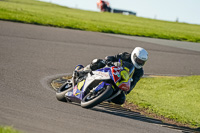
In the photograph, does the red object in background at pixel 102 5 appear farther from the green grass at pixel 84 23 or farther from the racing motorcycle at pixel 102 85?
the racing motorcycle at pixel 102 85

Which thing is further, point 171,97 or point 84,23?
point 84,23

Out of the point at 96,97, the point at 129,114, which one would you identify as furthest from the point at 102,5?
the point at 96,97

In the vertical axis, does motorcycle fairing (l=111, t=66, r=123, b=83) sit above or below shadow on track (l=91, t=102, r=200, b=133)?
above

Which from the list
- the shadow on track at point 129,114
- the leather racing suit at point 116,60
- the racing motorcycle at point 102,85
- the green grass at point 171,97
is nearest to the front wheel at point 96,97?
the racing motorcycle at point 102,85

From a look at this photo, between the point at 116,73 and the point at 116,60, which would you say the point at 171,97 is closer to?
the point at 116,60

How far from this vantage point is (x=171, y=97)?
35.7ft

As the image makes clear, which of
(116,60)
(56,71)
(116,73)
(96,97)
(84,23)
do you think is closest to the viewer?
(96,97)

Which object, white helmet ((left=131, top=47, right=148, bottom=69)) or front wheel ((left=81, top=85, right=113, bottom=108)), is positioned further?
white helmet ((left=131, top=47, right=148, bottom=69))

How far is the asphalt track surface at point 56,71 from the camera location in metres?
5.81

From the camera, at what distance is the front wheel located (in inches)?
283

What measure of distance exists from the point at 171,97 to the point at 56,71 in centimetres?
343

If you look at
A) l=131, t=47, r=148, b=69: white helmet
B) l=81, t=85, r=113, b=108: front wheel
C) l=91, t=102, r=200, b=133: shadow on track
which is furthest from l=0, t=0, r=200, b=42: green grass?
l=81, t=85, r=113, b=108: front wheel

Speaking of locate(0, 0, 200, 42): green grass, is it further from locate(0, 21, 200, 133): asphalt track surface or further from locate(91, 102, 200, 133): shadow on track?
locate(91, 102, 200, 133): shadow on track

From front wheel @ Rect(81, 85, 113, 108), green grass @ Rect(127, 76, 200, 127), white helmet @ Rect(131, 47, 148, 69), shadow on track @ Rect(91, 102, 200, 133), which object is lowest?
green grass @ Rect(127, 76, 200, 127)
